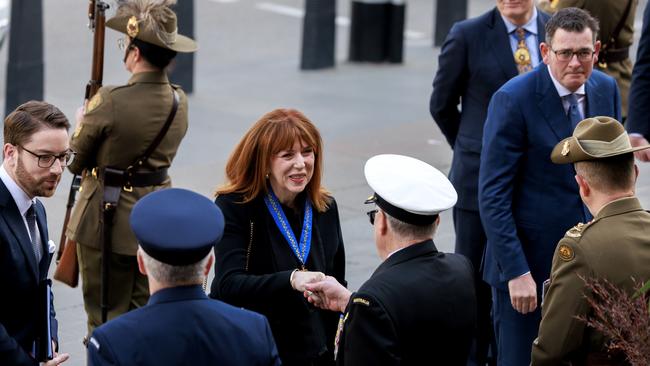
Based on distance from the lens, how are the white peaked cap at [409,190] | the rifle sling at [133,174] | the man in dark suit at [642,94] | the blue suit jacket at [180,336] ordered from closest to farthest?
the blue suit jacket at [180,336] → the white peaked cap at [409,190] → the rifle sling at [133,174] → the man in dark suit at [642,94]

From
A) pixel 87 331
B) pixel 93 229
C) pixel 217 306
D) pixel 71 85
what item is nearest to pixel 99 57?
pixel 93 229

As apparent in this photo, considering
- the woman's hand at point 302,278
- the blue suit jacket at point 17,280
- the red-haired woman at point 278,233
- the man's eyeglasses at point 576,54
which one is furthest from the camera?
the man's eyeglasses at point 576,54

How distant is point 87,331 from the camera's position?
7.40m

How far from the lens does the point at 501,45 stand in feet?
22.8

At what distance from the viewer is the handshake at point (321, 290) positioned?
4.76 metres

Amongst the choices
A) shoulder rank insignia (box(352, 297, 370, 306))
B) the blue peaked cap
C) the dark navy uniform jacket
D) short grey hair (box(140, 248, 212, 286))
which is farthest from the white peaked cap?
short grey hair (box(140, 248, 212, 286))

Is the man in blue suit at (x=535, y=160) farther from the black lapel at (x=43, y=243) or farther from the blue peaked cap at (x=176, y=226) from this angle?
the blue peaked cap at (x=176, y=226)

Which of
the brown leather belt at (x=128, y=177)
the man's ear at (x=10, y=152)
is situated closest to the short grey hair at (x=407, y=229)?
the man's ear at (x=10, y=152)

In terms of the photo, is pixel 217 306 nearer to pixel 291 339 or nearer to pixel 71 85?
pixel 291 339

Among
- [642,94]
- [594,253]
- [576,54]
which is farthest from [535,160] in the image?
[642,94]

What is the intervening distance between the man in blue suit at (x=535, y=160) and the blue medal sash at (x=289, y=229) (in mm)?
1048

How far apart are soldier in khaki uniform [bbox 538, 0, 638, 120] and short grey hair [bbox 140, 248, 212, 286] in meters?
5.26

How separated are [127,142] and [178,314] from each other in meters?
3.01

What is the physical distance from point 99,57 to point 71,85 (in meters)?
6.97
